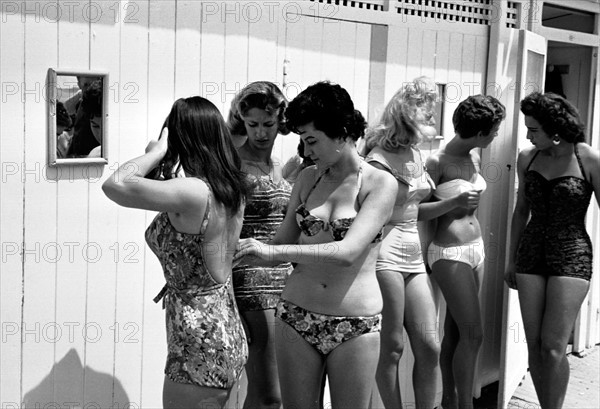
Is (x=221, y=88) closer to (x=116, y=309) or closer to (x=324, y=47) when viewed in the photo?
(x=324, y=47)

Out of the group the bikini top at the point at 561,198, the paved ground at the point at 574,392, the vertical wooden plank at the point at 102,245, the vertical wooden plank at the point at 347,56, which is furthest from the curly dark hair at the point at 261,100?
the paved ground at the point at 574,392

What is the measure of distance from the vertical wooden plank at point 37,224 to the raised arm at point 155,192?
2.25 ft

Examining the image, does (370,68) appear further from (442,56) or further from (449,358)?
(449,358)

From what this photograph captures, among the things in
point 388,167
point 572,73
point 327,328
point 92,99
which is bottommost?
point 327,328

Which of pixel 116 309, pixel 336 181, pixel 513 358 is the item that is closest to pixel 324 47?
Answer: pixel 336 181

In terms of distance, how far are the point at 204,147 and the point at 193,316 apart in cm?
61

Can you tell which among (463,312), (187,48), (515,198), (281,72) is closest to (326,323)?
(187,48)

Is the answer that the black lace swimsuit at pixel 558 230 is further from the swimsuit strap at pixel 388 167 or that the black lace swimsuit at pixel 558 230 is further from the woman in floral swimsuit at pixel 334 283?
the woman in floral swimsuit at pixel 334 283

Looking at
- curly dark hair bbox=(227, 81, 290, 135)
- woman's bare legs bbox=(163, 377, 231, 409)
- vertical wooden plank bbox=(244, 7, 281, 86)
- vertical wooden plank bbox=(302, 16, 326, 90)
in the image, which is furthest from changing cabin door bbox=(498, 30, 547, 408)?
woman's bare legs bbox=(163, 377, 231, 409)

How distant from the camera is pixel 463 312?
15.5 feet

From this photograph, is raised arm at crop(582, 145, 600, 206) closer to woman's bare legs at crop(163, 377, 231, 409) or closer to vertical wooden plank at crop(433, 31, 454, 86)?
vertical wooden plank at crop(433, 31, 454, 86)

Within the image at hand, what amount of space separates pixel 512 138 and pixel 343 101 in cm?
245

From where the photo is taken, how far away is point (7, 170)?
11.1ft

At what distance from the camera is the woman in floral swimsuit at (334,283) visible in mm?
3209
